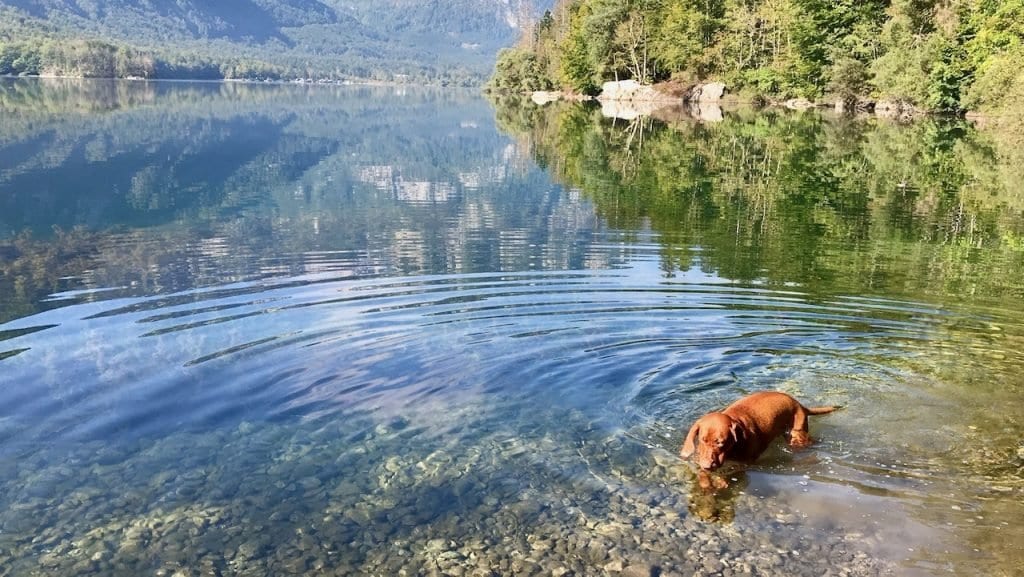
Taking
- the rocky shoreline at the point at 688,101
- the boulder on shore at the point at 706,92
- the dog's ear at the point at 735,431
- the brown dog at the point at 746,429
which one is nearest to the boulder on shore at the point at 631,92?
the rocky shoreline at the point at 688,101

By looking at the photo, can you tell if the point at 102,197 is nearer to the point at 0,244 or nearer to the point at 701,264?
the point at 0,244

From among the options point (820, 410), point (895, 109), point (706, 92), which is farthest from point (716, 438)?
point (706, 92)

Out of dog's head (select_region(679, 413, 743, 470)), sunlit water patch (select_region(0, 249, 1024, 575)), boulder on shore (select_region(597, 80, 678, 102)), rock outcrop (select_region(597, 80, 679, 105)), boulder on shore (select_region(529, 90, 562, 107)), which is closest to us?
sunlit water patch (select_region(0, 249, 1024, 575))

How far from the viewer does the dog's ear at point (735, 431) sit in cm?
689

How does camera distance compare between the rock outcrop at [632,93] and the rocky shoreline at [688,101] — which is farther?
the rock outcrop at [632,93]

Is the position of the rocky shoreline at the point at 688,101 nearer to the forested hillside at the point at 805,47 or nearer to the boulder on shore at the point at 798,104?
the boulder on shore at the point at 798,104

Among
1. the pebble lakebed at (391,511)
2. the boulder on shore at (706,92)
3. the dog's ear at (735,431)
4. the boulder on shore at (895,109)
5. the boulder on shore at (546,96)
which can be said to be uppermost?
the boulder on shore at (546,96)

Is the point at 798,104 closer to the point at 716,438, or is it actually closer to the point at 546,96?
the point at 546,96

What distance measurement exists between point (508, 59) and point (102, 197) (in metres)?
112

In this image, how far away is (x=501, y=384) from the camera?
944cm

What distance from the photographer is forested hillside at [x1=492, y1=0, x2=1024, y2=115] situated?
57.7 meters

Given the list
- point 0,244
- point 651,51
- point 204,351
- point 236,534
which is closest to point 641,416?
point 236,534

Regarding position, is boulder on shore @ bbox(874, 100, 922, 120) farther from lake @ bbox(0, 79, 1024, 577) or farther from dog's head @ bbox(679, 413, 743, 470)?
dog's head @ bbox(679, 413, 743, 470)

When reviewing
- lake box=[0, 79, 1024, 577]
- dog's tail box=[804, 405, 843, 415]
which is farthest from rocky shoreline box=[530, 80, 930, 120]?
dog's tail box=[804, 405, 843, 415]
